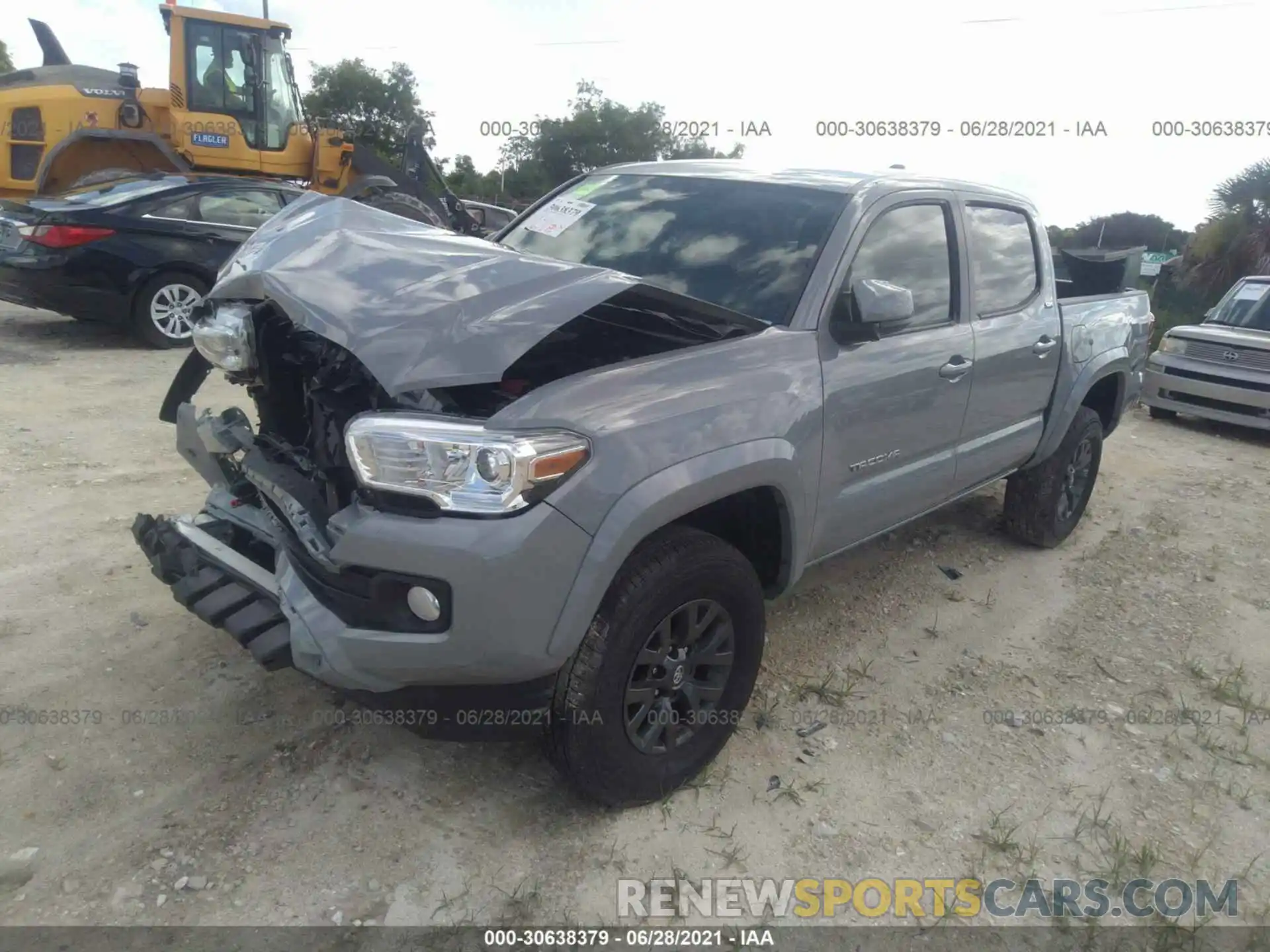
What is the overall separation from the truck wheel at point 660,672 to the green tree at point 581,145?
33.0m

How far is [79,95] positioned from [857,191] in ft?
34.5

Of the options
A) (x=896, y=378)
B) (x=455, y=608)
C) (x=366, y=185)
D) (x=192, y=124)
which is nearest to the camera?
(x=455, y=608)

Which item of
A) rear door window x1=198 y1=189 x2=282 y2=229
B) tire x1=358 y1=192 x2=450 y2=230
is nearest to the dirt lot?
rear door window x1=198 y1=189 x2=282 y2=229

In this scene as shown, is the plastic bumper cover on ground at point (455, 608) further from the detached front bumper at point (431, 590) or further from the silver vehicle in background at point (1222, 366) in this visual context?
the silver vehicle in background at point (1222, 366)

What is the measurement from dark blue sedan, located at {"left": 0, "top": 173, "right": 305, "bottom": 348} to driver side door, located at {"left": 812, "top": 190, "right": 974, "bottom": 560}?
6682 millimetres

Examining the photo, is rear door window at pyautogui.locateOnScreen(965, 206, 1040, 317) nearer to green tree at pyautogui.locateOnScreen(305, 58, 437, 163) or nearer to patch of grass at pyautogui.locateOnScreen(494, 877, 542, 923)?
patch of grass at pyautogui.locateOnScreen(494, 877, 542, 923)

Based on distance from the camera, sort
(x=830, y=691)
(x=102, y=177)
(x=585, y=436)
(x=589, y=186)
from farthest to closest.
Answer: (x=102, y=177)
(x=589, y=186)
(x=830, y=691)
(x=585, y=436)

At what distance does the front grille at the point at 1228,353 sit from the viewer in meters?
8.77

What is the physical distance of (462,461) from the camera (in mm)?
2234

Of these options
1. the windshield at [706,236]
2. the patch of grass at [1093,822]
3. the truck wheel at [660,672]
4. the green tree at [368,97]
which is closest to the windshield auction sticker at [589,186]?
the windshield at [706,236]

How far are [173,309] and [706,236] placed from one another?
6570 millimetres

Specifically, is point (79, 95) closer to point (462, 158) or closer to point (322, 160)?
point (322, 160)

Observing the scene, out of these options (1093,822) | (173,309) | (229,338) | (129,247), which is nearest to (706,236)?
(229,338)

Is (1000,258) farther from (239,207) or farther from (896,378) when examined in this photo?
(239,207)
